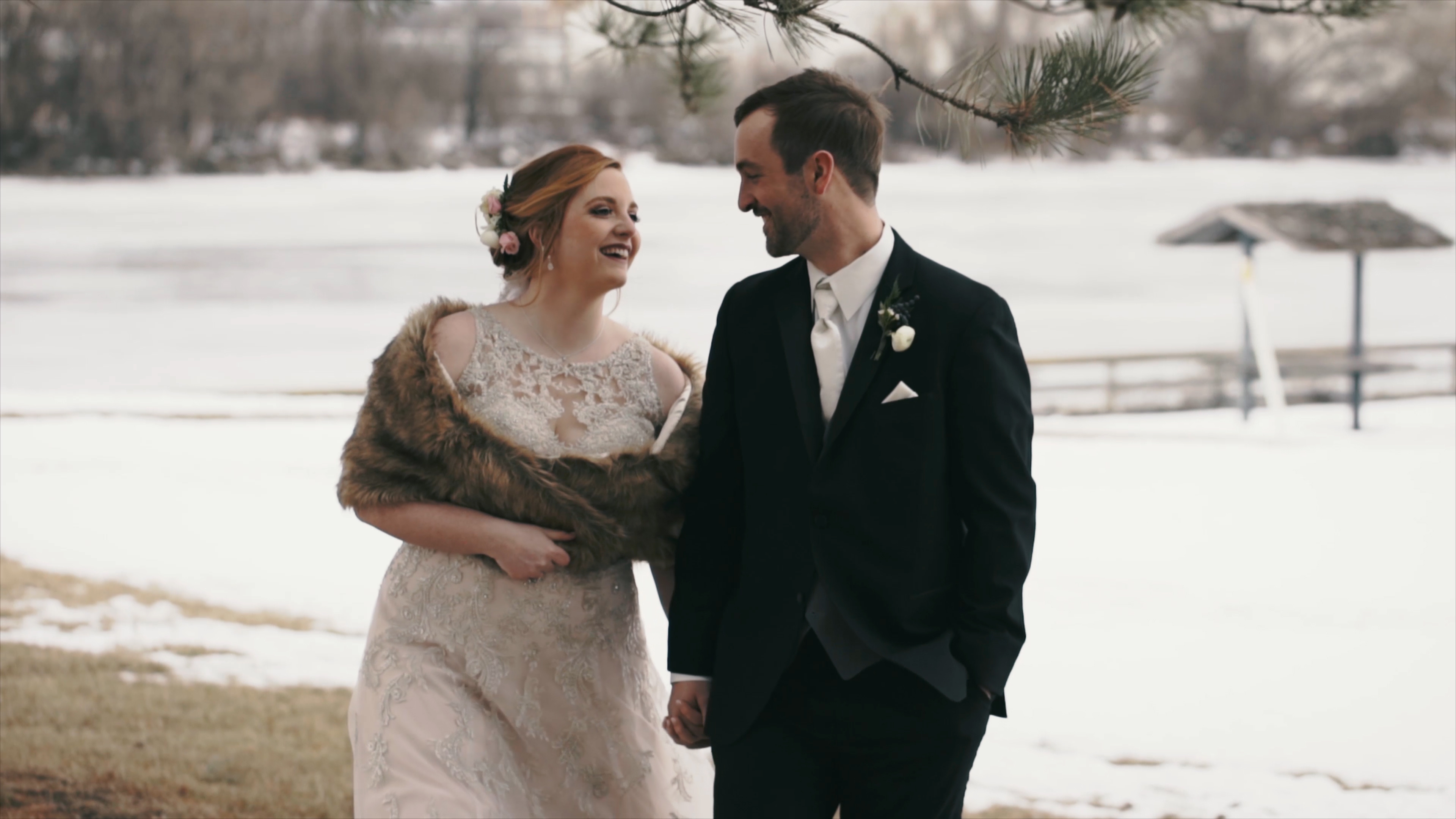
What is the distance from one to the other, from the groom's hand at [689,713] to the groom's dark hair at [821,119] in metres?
0.70

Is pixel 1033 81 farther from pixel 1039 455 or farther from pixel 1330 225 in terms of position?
pixel 1330 225

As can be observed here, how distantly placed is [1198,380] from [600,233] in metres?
12.7

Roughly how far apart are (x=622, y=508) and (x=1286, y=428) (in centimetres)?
1139

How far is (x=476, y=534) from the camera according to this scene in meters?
1.99

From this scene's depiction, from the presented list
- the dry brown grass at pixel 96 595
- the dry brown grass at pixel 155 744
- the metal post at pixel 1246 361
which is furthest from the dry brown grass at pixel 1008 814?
the metal post at pixel 1246 361

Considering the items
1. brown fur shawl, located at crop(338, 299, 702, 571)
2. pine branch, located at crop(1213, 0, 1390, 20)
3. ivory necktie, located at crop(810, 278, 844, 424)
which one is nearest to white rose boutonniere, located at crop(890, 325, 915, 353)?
ivory necktie, located at crop(810, 278, 844, 424)

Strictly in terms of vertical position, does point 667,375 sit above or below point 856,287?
below

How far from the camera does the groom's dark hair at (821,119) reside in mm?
1662

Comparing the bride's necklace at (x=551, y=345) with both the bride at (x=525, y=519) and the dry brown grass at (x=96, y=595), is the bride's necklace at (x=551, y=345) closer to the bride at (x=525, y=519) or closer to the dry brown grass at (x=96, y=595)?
the bride at (x=525, y=519)

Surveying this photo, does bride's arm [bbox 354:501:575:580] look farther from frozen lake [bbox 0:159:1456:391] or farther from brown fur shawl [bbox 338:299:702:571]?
frozen lake [bbox 0:159:1456:391]

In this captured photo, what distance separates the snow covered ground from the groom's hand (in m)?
2.20

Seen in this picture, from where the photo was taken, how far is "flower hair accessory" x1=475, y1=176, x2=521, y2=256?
212 cm

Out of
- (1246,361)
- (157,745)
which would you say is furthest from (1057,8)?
(1246,361)

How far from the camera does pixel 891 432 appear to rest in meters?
1.65
